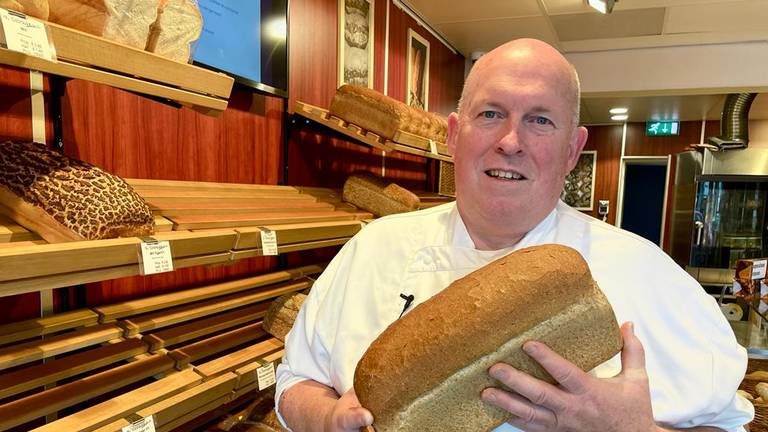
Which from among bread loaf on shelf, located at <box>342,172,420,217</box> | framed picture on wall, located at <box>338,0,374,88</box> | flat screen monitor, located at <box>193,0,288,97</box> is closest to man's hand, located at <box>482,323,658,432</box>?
flat screen monitor, located at <box>193,0,288,97</box>

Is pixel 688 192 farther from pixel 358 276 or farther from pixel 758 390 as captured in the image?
pixel 358 276

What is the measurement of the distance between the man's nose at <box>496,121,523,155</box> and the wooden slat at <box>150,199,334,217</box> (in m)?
0.97

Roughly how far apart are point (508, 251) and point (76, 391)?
3.99 feet

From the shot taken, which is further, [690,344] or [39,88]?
[39,88]

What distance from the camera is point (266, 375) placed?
1.75 m

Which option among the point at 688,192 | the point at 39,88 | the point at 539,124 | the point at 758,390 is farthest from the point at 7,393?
the point at 688,192

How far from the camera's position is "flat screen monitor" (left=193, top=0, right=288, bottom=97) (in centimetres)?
195

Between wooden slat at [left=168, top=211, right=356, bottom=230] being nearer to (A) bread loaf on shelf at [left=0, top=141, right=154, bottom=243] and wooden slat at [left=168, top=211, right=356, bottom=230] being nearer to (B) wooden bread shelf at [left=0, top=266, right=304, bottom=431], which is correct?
(A) bread loaf on shelf at [left=0, top=141, right=154, bottom=243]

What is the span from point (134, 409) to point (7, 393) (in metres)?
0.29

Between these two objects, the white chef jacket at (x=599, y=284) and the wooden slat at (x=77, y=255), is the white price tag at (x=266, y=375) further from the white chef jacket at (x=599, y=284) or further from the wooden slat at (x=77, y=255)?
the wooden slat at (x=77, y=255)

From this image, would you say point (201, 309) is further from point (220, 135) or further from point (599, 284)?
point (599, 284)

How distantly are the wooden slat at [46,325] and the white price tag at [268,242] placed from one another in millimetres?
550

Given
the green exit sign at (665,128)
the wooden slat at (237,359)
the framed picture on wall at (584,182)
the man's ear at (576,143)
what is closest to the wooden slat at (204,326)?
the wooden slat at (237,359)

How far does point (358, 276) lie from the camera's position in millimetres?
1231
